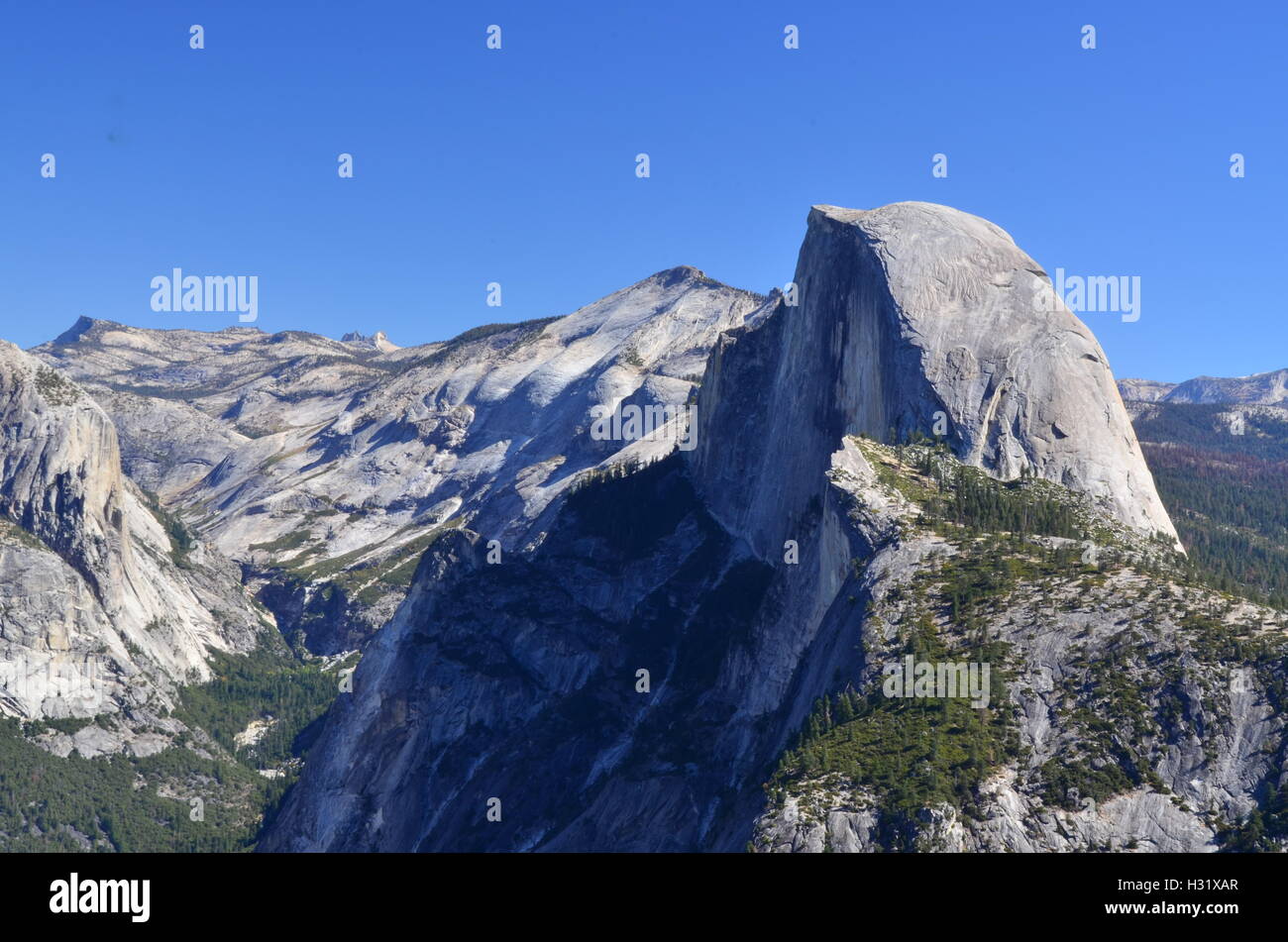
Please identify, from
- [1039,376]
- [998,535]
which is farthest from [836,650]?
[1039,376]

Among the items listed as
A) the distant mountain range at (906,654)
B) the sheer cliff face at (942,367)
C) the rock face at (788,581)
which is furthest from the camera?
the sheer cliff face at (942,367)

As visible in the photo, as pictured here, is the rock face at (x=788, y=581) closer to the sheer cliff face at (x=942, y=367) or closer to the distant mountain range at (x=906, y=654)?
the sheer cliff face at (x=942, y=367)

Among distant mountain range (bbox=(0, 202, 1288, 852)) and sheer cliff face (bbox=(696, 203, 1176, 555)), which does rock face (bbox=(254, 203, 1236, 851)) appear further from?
distant mountain range (bbox=(0, 202, 1288, 852))

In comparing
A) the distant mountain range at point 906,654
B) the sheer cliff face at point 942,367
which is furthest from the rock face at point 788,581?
the distant mountain range at point 906,654

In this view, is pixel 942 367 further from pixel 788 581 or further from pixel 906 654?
pixel 906 654

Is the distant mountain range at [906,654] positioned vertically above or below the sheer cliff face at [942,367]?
below

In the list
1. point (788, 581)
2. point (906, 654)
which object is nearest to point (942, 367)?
point (788, 581)
